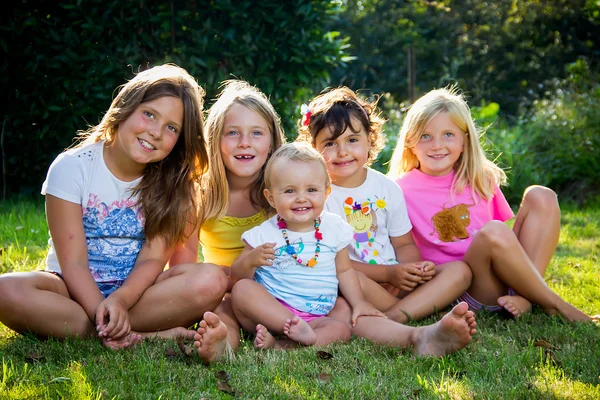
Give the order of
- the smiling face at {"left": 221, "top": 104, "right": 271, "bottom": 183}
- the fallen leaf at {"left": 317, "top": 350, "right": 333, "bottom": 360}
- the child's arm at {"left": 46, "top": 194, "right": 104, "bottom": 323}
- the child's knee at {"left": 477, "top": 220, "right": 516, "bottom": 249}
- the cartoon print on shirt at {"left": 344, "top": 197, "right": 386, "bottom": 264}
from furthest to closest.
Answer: the cartoon print on shirt at {"left": 344, "top": 197, "right": 386, "bottom": 264} < the smiling face at {"left": 221, "top": 104, "right": 271, "bottom": 183} < the child's knee at {"left": 477, "top": 220, "right": 516, "bottom": 249} < the child's arm at {"left": 46, "top": 194, "right": 104, "bottom": 323} < the fallen leaf at {"left": 317, "top": 350, "right": 333, "bottom": 360}

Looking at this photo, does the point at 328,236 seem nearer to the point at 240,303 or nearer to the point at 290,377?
the point at 240,303

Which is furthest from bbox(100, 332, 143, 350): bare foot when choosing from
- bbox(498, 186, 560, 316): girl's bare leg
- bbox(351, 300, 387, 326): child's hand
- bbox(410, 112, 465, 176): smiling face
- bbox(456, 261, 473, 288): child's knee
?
bbox(498, 186, 560, 316): girl's bare leg

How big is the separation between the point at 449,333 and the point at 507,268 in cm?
81

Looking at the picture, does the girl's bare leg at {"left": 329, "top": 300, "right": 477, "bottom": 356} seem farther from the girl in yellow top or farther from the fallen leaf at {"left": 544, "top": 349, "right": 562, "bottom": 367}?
the girl in yellow top

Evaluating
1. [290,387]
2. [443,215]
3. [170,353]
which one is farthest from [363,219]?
[290,387]

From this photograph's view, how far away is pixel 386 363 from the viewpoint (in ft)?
9.56

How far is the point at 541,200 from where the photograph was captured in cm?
387

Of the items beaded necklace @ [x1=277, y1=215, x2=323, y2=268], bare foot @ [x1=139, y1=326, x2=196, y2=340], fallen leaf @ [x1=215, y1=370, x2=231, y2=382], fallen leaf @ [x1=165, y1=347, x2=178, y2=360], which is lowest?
bare foot @ [x1=139, y1=326, x2=196, y2=340]

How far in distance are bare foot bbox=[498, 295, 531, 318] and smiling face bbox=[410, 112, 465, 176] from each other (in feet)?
2.84

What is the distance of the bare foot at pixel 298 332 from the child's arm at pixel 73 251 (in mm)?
889

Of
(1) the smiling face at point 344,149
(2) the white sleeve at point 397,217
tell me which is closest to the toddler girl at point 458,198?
(2) the white sleeve at point 397,217

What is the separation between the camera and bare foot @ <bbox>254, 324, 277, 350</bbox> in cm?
317

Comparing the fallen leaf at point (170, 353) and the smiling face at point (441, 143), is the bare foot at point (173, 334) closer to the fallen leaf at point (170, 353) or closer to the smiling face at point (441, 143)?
the fallen leaf at point (170, 353)

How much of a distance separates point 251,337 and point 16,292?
112 cm
